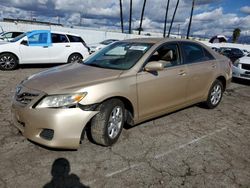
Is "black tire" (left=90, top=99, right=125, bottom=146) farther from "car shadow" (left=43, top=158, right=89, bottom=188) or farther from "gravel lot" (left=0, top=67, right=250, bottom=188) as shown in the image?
"car shadow" (left=43, top=158, right=89, bottom=188)

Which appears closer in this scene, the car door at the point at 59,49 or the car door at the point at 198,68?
the car door at the point at 198,68

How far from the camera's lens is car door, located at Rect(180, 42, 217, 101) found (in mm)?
4957

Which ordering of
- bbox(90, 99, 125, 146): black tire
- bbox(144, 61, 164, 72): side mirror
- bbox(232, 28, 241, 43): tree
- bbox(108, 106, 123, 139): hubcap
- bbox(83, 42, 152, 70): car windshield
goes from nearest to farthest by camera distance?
bbox(90, 99, 125, 146): black tire
bbox(108, 106, 123, 139): hubcap
bbox(144, 61, 164, 72): side mirror
bbox(83, 42, 152, 70): car windshield
bbox(232, 28, 241, 43): tree

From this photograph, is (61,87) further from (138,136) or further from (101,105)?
(138,136)

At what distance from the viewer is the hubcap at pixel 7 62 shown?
404 inches

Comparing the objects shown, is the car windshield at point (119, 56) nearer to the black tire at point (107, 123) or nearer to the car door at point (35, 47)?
the black tire at point (107, 123)

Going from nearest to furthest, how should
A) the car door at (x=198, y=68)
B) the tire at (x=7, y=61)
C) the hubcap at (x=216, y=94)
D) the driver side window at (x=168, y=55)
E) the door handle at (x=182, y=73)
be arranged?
1. the driver side window at (x=168, y=55)
2. the door handle at (x=182, y=73)
3. the car door at (x=198, y=68)
4. the hubcap at (x=216, y=94)
5. the tire at (x=7, y=61)

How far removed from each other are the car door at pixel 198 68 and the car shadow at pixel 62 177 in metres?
2.74

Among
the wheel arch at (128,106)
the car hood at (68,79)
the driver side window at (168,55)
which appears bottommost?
the wheel arch at (128,106)

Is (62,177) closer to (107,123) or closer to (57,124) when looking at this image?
(57,124)

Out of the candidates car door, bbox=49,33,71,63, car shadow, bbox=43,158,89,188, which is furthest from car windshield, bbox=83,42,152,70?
car door, bbox=49,33,71,63

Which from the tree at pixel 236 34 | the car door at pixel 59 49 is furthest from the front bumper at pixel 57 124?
the tree at pixel 236 34

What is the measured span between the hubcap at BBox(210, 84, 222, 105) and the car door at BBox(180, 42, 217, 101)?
1.22ft

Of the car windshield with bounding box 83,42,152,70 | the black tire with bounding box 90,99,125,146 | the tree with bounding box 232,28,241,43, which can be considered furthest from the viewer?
the tree with bounding box 232,28,241,43
